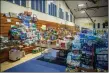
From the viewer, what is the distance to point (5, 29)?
4207 millimetres

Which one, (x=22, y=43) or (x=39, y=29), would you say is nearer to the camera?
(x=22, y=43)

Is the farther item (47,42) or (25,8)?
(47,42)

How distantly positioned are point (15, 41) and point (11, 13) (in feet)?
3.53

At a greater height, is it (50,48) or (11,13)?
(11,13)

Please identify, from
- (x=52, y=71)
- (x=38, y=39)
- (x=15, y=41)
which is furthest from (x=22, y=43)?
(x=52, y=71)

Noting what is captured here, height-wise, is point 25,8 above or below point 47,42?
above

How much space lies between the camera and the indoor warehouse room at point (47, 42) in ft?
10.2

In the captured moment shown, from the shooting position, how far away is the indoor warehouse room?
10.2 ft

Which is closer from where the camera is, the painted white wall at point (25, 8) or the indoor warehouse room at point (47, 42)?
the indoor warehouse room at point (47, 42)

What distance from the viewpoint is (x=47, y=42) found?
532 cm

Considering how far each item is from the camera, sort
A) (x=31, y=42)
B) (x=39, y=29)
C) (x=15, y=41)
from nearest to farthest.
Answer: (x=15, y=41), (x=31, y=42), (x=39, y=29)

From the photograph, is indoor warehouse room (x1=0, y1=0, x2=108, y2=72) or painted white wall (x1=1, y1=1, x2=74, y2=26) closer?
indoor warehouse room (x1=0, y1=0, x2=108, y2=72)

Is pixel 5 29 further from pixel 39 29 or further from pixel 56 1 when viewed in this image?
pixel 56 1

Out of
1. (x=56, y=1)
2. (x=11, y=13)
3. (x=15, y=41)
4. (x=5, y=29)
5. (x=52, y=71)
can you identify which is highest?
(x=56, y=1)
